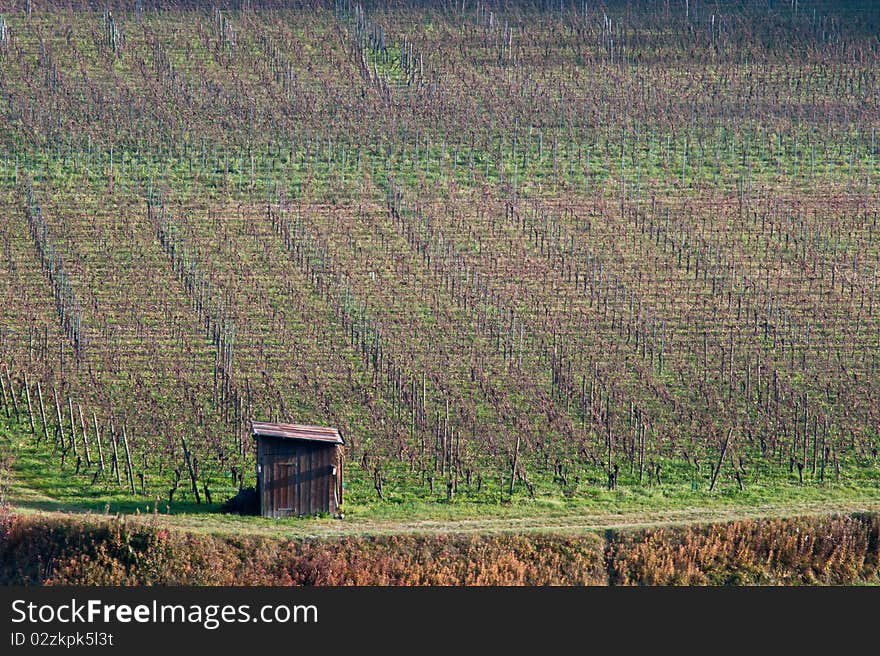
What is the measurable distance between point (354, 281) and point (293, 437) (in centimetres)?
1321

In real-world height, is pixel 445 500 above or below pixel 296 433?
below

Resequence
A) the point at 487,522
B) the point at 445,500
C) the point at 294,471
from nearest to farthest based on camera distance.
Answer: the point at 487,522 < the point at 294,471 < the point at 445,500

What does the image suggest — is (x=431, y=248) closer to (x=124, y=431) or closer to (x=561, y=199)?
(x=561, y=199)

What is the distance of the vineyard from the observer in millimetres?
32250

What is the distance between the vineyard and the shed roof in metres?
1.86

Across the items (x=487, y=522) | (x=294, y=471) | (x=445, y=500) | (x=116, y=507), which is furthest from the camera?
(x=445, y=500)

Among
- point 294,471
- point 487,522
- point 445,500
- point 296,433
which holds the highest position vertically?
point 296,433

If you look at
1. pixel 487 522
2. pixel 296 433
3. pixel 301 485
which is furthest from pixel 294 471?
pixel 487 522

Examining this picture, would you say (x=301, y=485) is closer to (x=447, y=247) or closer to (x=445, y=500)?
(x=445, y=500)

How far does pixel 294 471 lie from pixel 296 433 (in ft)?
2.47

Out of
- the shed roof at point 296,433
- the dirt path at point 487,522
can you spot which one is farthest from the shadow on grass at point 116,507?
the shed roof at point 296,433

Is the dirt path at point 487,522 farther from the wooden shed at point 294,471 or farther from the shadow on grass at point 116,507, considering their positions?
the shadow on grass at point 116,507

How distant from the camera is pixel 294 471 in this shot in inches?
1105

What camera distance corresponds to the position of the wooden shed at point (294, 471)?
1099 inches
